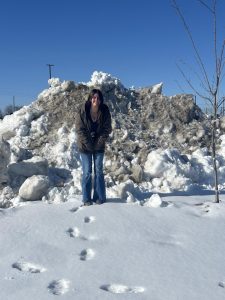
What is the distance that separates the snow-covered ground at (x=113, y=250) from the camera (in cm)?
401

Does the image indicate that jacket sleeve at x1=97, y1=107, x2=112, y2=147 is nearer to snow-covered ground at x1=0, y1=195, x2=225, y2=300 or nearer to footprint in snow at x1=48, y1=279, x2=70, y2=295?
snow-covered ground at x1=0, y1=195, x2=225, y2=300

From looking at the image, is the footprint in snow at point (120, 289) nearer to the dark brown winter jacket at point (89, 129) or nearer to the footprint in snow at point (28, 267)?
the footprint in snow at point (28, 267)

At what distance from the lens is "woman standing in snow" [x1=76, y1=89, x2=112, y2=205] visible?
644 cm

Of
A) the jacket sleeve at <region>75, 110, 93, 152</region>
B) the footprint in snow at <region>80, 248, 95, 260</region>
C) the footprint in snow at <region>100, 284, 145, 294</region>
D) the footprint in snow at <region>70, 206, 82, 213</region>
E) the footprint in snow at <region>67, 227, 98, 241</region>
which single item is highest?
the jacket sleeve at <region>75, 110, 93, 152</region>

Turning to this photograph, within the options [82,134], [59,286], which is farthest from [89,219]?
[59,286]

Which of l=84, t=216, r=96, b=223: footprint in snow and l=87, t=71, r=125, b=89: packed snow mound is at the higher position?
l=87, t=71, r=125, b=89: packed snow mound

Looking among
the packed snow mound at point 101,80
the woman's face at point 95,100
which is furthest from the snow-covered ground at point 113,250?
the packed snow mound at point 101,80

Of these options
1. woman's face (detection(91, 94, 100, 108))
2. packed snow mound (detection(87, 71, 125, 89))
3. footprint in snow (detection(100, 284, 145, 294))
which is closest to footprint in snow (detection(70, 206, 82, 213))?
woman's face (detection(91, 94, 100, 108))

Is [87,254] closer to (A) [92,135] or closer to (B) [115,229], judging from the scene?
(B) [115,229]

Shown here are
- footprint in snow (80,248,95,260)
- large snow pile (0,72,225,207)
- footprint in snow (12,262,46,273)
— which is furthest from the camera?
large snow pile (0,72,225,207)

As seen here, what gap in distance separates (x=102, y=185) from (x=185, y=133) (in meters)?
4.44

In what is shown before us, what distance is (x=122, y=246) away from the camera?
5.04 m

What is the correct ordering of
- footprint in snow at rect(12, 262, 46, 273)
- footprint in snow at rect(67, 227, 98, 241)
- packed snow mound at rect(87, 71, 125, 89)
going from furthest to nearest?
packed snow mound at rect(87, 71, 125, 89) < footprint in snow at rect(67, 227, 98, 241) < footprint in snow at rect(12, 262, 46, 273)

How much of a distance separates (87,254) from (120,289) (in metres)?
0.92
